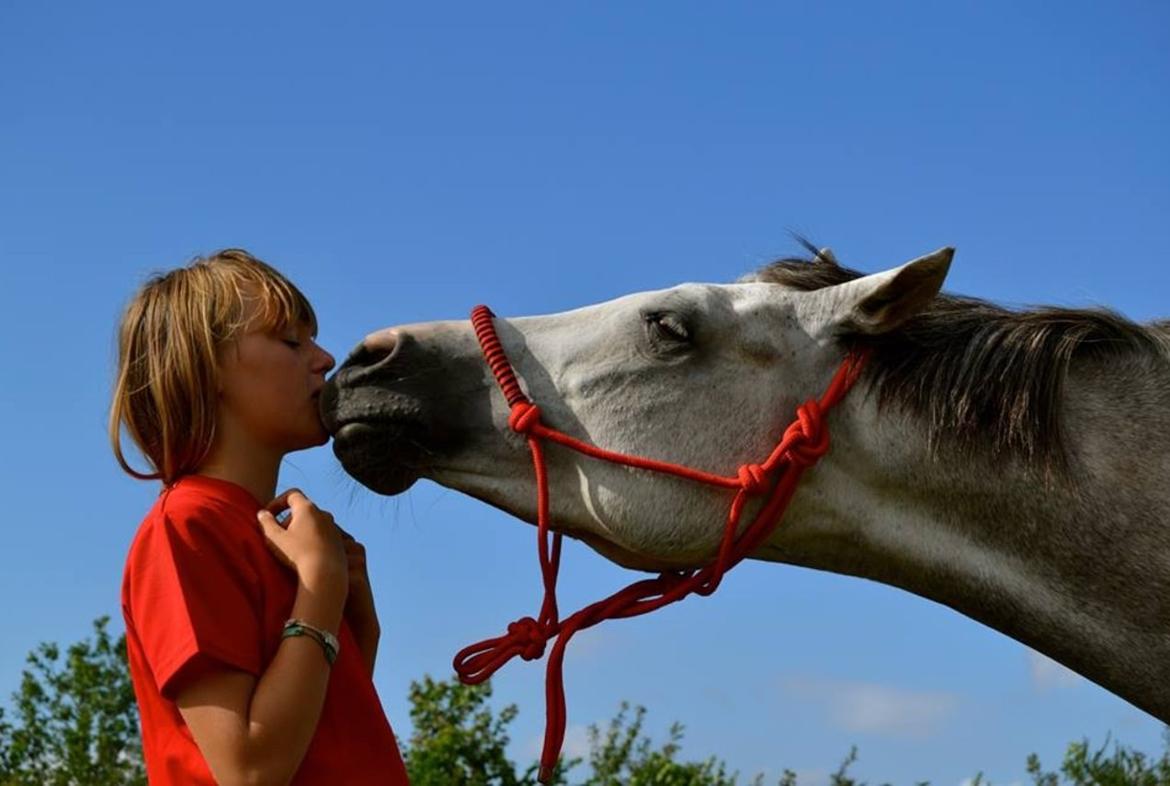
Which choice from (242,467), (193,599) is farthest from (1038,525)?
(193,599)

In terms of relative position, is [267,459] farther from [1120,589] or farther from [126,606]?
[1120,589]

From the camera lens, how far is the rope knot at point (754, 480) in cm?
316

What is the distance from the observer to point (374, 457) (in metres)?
3.20

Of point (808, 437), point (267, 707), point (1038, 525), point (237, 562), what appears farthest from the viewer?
point (808, 437)

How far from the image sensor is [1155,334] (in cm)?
330

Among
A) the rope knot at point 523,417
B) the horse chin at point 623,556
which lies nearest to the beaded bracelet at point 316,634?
the rope knot at point 523,417

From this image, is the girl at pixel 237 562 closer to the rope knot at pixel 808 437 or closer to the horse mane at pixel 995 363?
the rope knot at pixel 808 437

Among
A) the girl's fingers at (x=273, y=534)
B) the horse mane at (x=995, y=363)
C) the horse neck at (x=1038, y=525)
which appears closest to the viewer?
the girl's fingers at (x=273, y=534)

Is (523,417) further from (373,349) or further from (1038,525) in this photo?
(1038,525)

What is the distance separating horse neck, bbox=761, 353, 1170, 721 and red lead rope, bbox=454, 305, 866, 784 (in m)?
0.08

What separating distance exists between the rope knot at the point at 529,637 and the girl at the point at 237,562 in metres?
0.58

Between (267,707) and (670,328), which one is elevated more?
(670,328)

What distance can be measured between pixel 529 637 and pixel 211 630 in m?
1.11

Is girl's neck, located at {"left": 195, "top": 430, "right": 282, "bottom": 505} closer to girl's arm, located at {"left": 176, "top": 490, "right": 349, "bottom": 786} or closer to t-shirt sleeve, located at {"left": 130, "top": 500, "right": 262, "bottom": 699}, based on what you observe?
t-shirt sleeve, located at {"left": 130, "top": 500, "right": 262, "bottom": 699}
